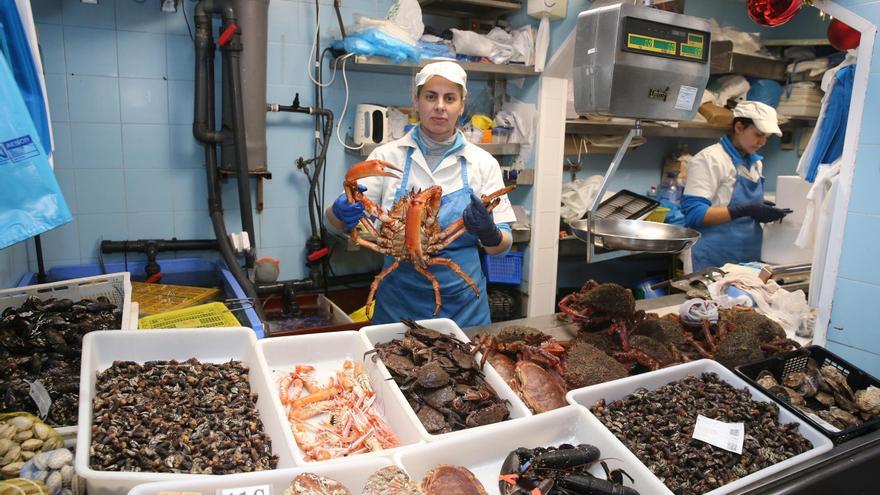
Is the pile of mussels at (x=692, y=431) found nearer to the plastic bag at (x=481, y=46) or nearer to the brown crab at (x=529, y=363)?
the brown crab at (x=529, y=363)

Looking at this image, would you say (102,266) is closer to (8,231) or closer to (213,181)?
(213,181)

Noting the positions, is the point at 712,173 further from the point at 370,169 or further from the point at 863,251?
the point at 370,169

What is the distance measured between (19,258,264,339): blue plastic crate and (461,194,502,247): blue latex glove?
1.68 metres

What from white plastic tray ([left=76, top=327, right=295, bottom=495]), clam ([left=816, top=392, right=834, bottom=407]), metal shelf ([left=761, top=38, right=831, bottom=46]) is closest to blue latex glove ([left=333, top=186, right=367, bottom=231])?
white plastic tray ([left=76, top=327, right=295, bottom=495])

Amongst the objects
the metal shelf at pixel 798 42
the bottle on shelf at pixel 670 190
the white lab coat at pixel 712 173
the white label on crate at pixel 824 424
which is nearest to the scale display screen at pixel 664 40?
the white label on crate at pixel 824 424

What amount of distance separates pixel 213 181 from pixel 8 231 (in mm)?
2667

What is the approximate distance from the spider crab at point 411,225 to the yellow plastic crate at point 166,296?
122 cm

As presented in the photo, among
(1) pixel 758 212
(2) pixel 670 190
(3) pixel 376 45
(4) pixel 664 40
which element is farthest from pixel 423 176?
(2) pixel 670 190

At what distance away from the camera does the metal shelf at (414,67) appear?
4020 mm

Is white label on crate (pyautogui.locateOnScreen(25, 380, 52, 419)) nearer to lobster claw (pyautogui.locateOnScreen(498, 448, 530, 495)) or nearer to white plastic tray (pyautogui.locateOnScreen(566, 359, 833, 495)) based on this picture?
lobster claw (pyautogui.locateOnScreen(498, 448, 530, 495))

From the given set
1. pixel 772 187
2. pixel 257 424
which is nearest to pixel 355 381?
pixel 257 424

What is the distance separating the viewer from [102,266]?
3.89 metres

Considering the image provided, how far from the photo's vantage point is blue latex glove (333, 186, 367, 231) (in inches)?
104

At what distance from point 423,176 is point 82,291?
1.68 m
